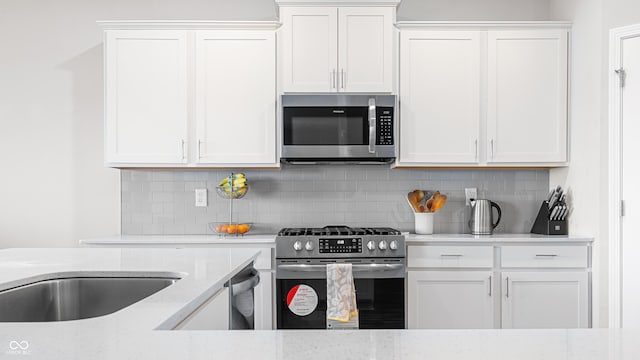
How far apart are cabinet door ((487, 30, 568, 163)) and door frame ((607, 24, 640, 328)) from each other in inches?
15.0

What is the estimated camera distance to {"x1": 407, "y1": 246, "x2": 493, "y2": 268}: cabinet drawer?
9.77ft

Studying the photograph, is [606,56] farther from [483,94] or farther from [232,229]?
[232,229]

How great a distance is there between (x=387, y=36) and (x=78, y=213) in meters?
2.60

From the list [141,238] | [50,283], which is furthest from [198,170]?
[50,283]

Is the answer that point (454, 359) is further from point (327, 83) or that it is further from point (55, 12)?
point (55, 12)

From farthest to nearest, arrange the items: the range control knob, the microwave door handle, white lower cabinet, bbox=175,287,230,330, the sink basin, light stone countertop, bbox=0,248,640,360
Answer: the microwave door handle, the range control knob, the sink basin, white lower cabinet, bbox=175,287,230,330, light stone countertop, bbox=0,248,640,360

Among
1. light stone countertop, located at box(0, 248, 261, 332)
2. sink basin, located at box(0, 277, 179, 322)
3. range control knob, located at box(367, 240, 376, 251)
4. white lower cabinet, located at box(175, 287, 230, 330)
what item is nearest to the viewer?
light stone countertop, located at box(0, 248, 261, 332)

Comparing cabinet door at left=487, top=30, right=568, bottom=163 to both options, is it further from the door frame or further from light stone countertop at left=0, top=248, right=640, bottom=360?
light stone countertop at left=0, top=248, right=640, bottom=360

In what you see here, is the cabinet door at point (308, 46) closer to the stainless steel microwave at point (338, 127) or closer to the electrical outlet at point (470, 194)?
the stainless steel microwave at point (338, 127)

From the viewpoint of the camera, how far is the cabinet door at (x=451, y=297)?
2959mm

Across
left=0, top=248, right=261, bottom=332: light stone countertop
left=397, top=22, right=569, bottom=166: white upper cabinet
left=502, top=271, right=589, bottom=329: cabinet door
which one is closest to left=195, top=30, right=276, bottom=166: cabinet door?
left=397, top=22, right=569, bottom=166: white upper cabinet

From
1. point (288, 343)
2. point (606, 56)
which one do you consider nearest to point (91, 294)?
point (288, 343)

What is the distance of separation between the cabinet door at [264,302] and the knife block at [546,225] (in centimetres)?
193

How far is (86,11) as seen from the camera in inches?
138
